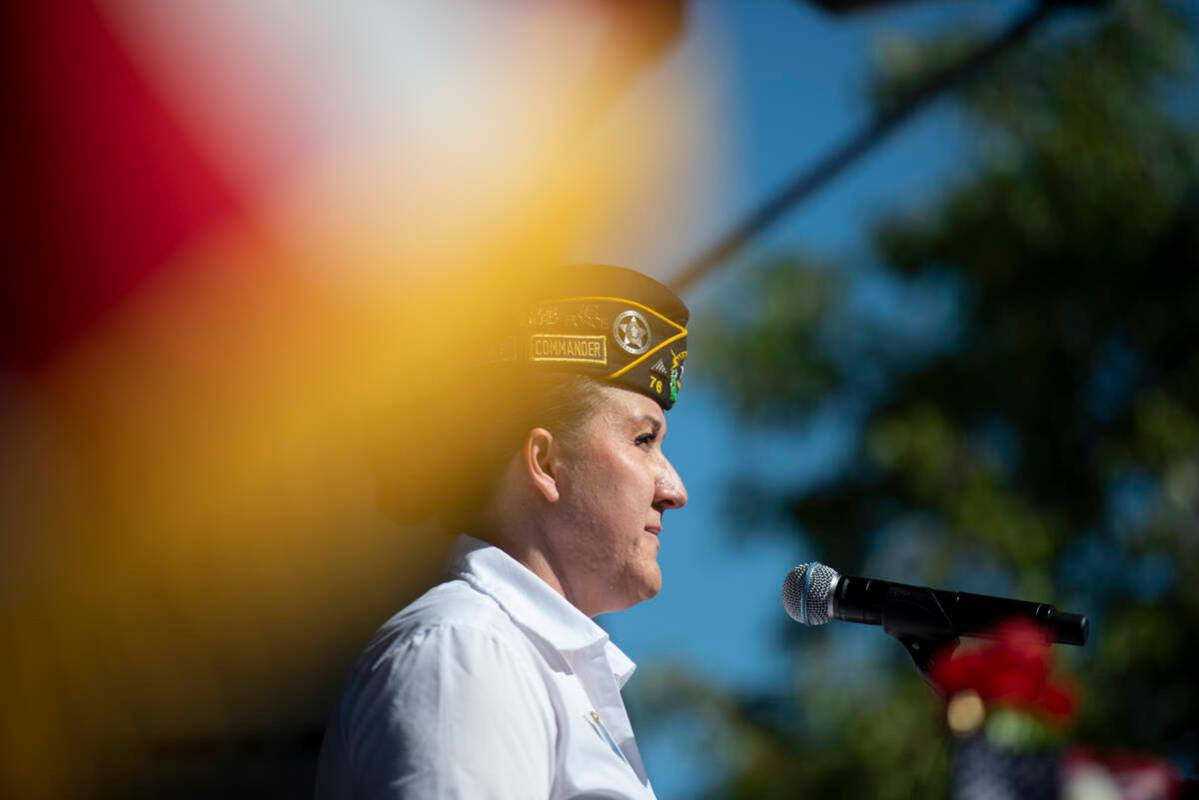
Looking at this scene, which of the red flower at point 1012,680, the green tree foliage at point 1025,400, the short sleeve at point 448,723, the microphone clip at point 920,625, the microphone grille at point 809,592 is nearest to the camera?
the red flower at point 1012,680

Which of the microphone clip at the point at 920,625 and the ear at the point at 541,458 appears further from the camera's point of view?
the ear at the point at 541,458

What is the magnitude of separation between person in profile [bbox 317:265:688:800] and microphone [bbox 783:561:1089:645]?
25cm

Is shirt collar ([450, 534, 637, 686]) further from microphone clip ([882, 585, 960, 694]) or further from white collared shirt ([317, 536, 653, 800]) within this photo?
microphone clip ([882, 585, 960, 694])

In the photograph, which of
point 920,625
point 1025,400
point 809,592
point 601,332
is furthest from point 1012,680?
point 1025,400

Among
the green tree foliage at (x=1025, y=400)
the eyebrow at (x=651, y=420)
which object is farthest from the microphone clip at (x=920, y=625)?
the green tree foliage at (x=1025, y=400)

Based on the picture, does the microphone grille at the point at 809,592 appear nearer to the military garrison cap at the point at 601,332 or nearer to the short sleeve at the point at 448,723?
the military garrison cap at the point at 601,332

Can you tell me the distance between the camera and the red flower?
1615 millimetres

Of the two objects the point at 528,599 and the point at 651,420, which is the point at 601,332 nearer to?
the point at 651,420

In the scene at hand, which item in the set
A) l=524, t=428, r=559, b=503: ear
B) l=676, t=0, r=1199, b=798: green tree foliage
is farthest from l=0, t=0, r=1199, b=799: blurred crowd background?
l=676, t=0, r=1199, b=798: green tree foliage

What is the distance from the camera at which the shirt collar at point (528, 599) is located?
2449 millimetres

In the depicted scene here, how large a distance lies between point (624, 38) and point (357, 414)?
166cm

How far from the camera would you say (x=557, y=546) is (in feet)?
8.52

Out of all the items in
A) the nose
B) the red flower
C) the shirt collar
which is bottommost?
the red flower

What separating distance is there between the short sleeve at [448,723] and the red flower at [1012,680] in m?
0.64
